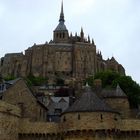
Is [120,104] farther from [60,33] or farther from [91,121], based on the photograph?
[60,33]

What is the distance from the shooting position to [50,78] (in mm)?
159000

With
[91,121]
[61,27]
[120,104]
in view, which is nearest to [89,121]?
[91,121]

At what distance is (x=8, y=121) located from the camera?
45.6 metres

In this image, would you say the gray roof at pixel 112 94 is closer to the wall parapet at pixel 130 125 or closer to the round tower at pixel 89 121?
the wall parapet at pixel 130 125

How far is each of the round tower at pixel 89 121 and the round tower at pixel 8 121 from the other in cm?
557

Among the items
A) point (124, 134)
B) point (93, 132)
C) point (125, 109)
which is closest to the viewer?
point (93, 132)

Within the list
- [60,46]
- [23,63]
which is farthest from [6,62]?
[60,46]

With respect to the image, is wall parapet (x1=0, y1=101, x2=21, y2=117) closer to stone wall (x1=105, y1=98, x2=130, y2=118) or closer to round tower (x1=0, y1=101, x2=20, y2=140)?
round tower (x1=0, y1=101, x2=20, y2=140)

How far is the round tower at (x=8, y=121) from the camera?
1762 inches

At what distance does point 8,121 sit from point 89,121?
28.2ft

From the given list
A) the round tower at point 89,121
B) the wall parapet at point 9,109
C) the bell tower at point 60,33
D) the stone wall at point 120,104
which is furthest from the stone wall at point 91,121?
the bell tower at point 60,33

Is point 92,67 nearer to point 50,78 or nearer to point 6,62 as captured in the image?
point 50,78

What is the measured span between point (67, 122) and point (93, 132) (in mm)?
3126

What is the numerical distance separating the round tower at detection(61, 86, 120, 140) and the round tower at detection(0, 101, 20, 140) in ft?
18.3
